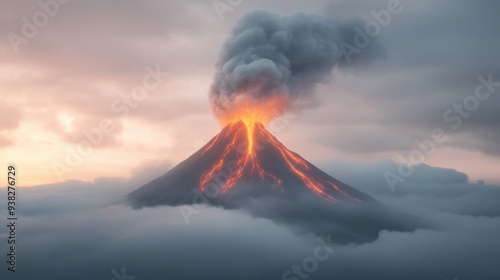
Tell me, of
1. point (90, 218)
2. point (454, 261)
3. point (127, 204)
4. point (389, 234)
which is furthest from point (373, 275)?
point (90, 218)

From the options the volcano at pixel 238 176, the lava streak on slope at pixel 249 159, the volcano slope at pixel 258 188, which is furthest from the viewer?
the lava streak on slope at pixel 249 159

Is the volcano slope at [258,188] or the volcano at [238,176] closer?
the volcano at [238,176]

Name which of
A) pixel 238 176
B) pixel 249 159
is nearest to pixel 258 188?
pixel 238 176

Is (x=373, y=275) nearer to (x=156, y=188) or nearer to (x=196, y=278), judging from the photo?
(x=196, y=278)

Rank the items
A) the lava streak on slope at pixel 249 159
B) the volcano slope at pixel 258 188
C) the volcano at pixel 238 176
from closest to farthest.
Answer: the volcano at pixel 238 176 → the volcano slope at pixel 258 188 → the lava streak on slope at pixel 249 159

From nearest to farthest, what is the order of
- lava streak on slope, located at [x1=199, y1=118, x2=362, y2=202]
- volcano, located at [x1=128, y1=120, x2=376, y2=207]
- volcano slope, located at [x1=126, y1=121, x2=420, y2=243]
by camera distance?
1. volcano, located at [x1=128, y1=120, x2=376, y2=207]
2. volcano slope, located at [x1=126, y1=121, x2=420, y2=243]
3. lava streak on slope, located at [x1=199, y1=118, x2=362, y2=202]

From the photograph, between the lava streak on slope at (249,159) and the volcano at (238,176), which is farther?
the lava streak on slope at (249,159)

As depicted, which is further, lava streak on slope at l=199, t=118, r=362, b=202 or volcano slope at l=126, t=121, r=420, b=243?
lava streak on slope at l=199, t=118, r=362, b=202

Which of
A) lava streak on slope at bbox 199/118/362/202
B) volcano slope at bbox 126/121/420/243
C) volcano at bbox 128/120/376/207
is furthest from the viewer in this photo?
lava streak on slope at bbox 199/118/362/202
